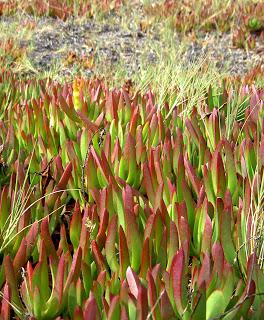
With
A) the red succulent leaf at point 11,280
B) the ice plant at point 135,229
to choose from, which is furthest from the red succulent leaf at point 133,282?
the red succulent leaf at point 11,280

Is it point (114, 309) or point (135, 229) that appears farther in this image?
point (135, 229)

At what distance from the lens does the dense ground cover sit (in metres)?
1.31

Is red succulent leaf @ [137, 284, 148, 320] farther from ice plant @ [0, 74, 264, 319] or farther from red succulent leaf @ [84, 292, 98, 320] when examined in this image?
red succulent leaf @ [84, 292, 98, 320]

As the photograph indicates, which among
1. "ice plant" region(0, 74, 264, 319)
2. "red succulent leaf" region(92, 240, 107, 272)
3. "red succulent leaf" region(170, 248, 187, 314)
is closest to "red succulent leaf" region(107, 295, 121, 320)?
"ice plant" region(0, 74, 264, 319)

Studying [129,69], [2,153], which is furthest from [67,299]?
[129,69]

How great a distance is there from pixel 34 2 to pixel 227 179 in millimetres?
8679

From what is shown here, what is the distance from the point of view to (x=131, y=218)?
1.48 m

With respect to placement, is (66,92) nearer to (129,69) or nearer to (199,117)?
(199,117)

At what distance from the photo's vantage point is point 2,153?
2.33 meters

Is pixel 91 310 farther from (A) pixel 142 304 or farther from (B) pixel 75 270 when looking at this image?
(B) pixel 75 270

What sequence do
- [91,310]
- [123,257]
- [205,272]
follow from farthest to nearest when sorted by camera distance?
[123,257]
[205,272]
[91,310]

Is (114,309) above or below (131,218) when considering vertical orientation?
below

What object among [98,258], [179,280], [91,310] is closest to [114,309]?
[91,310]

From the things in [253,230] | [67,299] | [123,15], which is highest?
[123,15]
